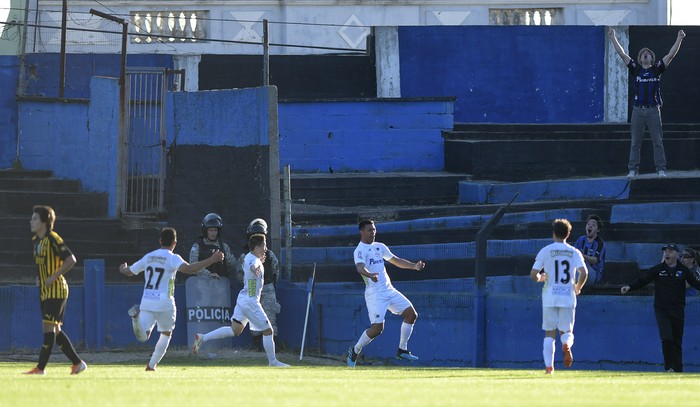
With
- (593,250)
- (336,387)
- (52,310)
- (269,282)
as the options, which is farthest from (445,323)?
(336,387)

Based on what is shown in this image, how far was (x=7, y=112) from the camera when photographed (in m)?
27.5

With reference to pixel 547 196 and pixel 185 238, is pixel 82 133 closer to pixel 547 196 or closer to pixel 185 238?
pixel 185 238

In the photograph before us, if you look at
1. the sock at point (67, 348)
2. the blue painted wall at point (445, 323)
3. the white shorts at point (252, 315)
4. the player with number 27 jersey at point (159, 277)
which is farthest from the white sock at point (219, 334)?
the sock at point (67, 348)

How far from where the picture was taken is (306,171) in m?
27.5

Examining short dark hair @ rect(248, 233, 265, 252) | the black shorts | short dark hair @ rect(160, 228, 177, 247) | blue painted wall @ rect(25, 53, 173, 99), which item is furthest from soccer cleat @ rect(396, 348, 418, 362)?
blue painted wall @ rect(25, 53, 173, 99)

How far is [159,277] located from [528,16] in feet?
96.0

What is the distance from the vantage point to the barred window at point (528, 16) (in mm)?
42312

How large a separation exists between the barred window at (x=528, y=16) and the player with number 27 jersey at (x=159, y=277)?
2830 cm

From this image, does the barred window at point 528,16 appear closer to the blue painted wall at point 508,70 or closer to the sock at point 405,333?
the blue painted wall at point 508,70

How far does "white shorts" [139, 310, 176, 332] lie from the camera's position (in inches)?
598

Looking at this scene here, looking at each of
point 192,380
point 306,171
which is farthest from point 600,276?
point 306,171

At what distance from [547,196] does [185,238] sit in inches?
240

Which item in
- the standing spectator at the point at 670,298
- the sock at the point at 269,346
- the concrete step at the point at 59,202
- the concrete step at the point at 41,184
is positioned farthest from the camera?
the concrete step at the point at 41,184

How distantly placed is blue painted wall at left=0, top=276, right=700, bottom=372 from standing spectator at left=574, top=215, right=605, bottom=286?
516mm
